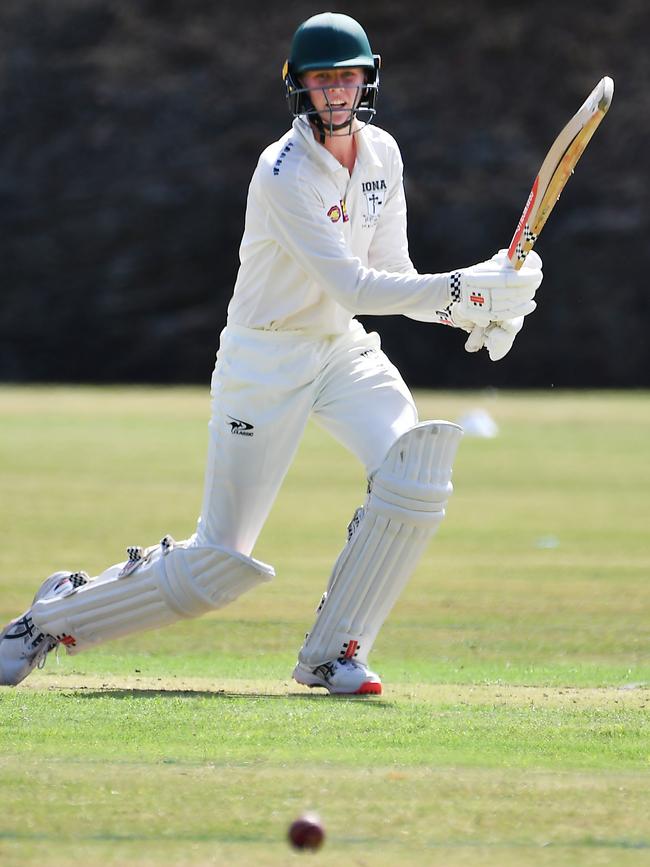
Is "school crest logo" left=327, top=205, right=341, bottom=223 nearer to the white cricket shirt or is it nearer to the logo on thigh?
the white cricket shirt

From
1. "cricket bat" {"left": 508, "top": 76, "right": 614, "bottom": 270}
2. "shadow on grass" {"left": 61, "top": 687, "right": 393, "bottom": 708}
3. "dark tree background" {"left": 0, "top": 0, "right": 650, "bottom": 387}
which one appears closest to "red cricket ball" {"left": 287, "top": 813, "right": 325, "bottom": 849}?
"shadow on grass" {"left": 61, "top": 687, "right": 393, "bottom": 708}

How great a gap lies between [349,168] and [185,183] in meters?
26.0

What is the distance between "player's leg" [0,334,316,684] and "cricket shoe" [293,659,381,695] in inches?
10.7

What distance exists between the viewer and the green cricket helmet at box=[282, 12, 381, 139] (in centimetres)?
448

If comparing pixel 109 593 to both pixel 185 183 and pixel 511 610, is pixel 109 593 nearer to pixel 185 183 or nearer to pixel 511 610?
pixel 511 610

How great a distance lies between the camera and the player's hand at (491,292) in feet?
14.0

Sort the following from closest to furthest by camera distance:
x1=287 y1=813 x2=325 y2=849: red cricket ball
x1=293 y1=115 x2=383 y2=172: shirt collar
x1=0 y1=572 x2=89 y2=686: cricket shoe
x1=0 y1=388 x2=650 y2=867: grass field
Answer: x1=287 y1=813 x2=325 y2=849: red cricket ball → x1=0 y1=388 x2=650 y2=867: grass field → x1=293 y1=115 x2=383 y2=172: shirt collar → x1=0 y1=572 x2=89 y2=686: cricket shoe

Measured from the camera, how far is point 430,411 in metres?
18.5

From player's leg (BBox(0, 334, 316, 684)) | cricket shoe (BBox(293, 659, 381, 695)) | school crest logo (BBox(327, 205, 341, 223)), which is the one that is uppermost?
school crest logo (BBox(327, 205, 341, 223))

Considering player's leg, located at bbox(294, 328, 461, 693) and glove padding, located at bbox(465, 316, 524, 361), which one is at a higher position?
glove padding, located at bbox(465, 316, 524, 361)

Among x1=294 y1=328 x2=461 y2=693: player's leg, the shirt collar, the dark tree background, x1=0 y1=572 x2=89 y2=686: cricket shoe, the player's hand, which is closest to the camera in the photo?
the player's hand

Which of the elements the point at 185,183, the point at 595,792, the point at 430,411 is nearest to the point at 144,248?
the point at 185,183

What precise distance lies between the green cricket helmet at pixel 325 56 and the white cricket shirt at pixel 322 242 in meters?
0.05

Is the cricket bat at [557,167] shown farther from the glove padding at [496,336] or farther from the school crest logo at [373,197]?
the school crest logo at [373,197]
